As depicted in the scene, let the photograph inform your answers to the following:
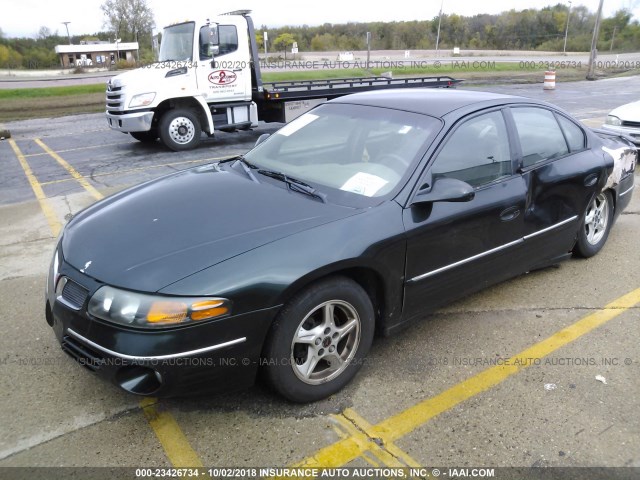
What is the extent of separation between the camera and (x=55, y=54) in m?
83.2

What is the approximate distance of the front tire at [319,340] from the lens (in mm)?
2609

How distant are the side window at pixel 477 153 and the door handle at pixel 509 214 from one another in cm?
23

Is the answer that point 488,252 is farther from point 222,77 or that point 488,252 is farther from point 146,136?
point 146,136

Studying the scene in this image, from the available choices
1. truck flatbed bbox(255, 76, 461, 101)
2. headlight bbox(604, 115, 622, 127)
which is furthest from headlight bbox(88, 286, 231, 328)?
truck flatbed bbox(255, 76, 461, 101)

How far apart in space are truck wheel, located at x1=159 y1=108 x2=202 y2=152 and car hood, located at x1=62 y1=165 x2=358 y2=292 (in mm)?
7554

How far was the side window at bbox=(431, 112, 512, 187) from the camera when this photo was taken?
3.31 metres

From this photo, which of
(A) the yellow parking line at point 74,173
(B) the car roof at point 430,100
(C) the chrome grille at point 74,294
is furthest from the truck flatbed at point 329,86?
(C) the chrome grille at point 74,294

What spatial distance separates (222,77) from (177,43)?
1.09 metres

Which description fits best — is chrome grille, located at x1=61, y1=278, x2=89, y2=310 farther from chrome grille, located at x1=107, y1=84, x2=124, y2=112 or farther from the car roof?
chrome grille, located at x1=107, y1=84, x2=124, y2=112

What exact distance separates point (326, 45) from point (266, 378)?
2957 inches

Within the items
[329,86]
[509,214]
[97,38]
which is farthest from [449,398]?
[97,38]

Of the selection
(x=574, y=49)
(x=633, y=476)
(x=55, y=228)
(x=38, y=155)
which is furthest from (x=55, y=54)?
(x=633, y=476)

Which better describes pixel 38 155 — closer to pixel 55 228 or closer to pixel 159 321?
pixel 55 228

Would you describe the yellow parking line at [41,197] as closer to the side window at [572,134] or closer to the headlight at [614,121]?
the side window at [572,134]
